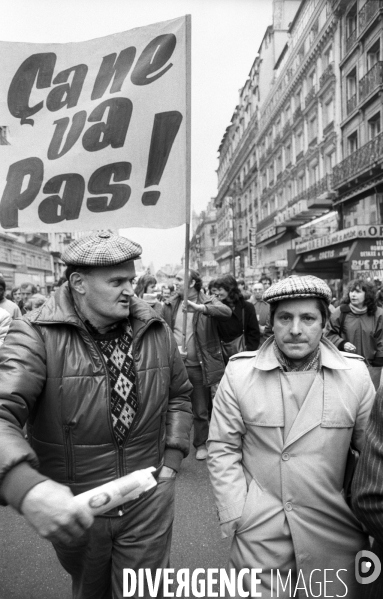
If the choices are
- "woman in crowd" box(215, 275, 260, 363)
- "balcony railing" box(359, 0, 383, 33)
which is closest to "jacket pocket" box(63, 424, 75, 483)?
"woman in crowd" box(215, 275, 260, 363)

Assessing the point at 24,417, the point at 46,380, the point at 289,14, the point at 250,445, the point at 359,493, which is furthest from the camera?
the point at 289,14

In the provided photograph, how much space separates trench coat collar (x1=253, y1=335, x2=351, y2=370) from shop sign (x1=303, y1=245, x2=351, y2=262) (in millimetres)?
14503

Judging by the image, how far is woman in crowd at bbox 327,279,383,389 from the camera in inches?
207

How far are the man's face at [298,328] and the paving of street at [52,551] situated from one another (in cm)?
180

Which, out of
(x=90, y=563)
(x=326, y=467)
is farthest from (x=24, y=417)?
(x=326, y=467)

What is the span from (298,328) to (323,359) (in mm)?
167

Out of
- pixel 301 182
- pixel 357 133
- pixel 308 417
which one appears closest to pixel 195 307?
pixel 308 417

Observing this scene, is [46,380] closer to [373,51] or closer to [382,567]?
[382,567]

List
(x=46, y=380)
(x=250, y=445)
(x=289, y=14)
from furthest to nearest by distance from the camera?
1. (x=289, y=14)
2. (x=250, y=445)
3. (x=46, y=380)

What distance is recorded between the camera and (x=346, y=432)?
6.35 ft

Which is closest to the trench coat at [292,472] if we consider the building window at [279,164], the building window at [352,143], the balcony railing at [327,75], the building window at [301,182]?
the building window at [352,143]

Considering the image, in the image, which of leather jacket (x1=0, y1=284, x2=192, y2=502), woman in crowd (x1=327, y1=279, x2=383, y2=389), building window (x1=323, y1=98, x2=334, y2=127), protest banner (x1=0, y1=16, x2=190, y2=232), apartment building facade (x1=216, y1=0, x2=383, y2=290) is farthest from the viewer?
building window (x1=323, y1=98, x2=334, y2=127)

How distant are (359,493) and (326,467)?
279 millimetres

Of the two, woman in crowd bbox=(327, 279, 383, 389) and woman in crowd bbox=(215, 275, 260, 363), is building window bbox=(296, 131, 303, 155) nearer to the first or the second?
woman in crowd bbox=(215, 275, 260, 363)
